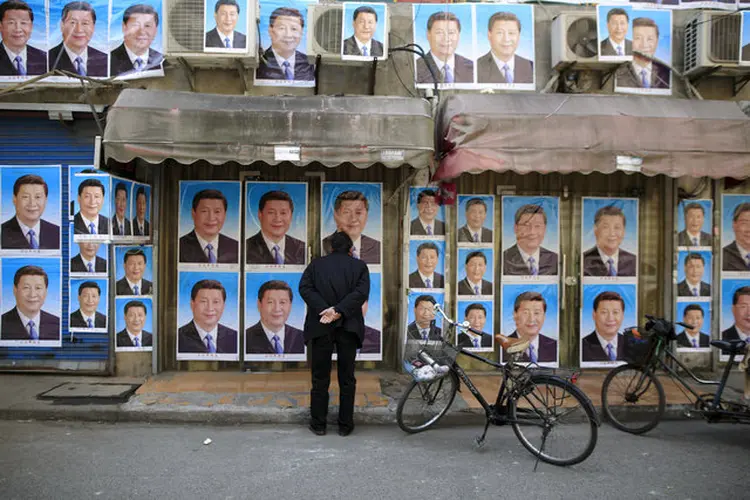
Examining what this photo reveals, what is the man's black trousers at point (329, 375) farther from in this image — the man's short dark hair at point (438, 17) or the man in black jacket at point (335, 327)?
the man's short dark hair at point (438, 17)

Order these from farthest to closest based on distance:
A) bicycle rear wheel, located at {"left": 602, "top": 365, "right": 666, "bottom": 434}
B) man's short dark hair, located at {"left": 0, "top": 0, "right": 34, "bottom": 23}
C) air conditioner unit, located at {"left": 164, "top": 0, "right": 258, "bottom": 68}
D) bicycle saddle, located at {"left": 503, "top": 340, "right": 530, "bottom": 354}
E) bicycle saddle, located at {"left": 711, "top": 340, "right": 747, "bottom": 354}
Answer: man's short dark hair, located at {"left": 0, "top": 0, "right": 34, "bottom": 23} → air conditioner unit, located at {"left": 164, "top": 0, "right": 258, "bottom": 68} → bicycle rear wheel, located at {"left": 602, "top": 365, "right": 666, "bottom": 434} → bicycle saddle, located at {"left": 711, "top": 340, "right": 747, "bottom": 354} → bicycle saddle, located at {"left": 503, "top": 340, "right": 530, "bottom": 354}

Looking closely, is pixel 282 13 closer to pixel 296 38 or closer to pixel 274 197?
pixel 296 38

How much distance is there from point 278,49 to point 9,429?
17.8 ft

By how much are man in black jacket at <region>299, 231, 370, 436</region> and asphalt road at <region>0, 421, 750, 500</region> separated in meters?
0.30

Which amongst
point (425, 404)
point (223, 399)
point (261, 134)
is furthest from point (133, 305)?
point (425, 404)

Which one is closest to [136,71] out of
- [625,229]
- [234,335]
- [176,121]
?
[176,121]

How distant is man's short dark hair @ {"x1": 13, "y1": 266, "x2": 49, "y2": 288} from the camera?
23.9 ft

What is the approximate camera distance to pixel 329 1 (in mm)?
7547

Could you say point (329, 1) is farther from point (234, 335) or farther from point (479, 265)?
point (234, 335)

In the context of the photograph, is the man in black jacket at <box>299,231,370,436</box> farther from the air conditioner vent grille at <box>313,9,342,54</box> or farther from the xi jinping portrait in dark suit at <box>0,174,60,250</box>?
the xi jinping portrait in dark suit at <box>0,174,60,250</box>

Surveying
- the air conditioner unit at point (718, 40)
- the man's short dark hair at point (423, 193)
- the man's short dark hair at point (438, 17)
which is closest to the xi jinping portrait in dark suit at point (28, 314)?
the man's short dark hair at point (423, 193)

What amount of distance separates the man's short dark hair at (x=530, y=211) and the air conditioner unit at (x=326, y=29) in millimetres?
2798

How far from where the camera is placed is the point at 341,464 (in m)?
4.73

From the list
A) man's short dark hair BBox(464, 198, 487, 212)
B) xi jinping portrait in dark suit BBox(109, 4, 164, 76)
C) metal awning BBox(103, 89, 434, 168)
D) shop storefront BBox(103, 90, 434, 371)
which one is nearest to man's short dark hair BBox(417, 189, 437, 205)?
shop storefront BBox(103, 90, 434, 371)
